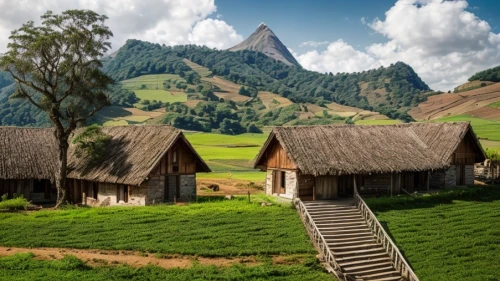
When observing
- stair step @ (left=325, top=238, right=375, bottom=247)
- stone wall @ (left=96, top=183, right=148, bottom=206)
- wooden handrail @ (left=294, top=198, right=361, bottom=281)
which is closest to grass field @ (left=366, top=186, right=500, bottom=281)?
stair step @ (left=325, top=238, right=375, bottom=247)

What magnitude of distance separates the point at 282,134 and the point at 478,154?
56.4ft

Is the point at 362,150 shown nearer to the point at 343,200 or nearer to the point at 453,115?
the point at 343,200

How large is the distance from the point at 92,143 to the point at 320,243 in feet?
62.1

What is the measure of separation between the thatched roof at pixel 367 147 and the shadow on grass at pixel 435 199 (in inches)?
72.6

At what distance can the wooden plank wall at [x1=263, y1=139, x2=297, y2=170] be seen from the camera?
103ft

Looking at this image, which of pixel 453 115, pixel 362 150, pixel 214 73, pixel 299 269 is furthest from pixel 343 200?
pixel 214 73

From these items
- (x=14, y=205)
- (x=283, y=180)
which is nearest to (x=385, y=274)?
(x=283, y=180)

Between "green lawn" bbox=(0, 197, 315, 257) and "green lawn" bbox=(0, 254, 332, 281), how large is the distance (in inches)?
69.8

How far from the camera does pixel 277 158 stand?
3253 centimetres

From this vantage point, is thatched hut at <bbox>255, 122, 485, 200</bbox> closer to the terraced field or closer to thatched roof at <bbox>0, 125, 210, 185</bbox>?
thatched roof at <bbox>0, 125, 210, 185</bbox>

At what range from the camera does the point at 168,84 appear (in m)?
160

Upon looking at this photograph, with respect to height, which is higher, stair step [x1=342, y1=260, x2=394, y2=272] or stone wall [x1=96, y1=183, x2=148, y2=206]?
stone wall [x1=96, y1=183, x2=148, y2=206]

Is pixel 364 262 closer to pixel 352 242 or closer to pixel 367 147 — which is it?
pixel 352 242


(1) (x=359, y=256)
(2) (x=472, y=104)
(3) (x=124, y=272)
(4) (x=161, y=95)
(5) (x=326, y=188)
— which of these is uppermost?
(4) (x=161, y=95)
